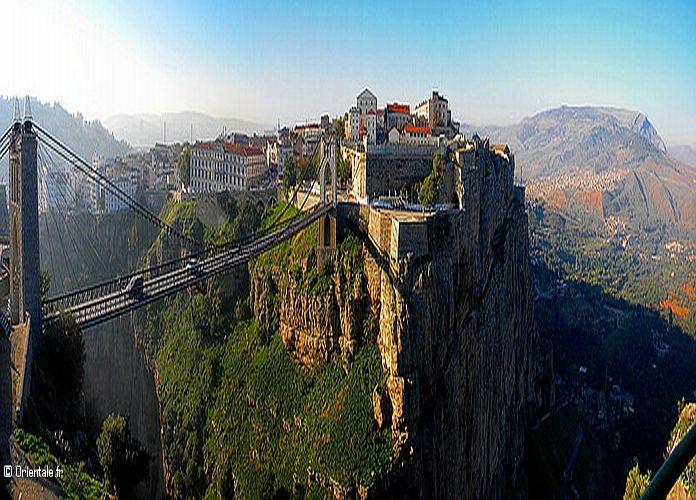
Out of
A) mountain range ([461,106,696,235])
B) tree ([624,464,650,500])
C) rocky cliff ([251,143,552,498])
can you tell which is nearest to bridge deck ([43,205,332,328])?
rocky cliff ([251,143,552,498])

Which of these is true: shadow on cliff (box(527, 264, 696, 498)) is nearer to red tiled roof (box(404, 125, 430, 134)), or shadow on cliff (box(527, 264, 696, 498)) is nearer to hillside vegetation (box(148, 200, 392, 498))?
hillside vegetation (box(148, 200, 392, 498))

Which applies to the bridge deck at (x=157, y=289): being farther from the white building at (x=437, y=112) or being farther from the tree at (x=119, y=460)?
the white building at (x=437, y=112)

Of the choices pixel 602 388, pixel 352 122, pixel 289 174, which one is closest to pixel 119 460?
pixel 289 174

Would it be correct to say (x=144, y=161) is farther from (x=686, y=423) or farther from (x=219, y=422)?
(x=686, y=423)

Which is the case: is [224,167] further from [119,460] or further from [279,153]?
[119,460]

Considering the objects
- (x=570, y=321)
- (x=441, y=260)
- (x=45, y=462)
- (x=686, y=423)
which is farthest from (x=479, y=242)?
(x=570, y=321)
